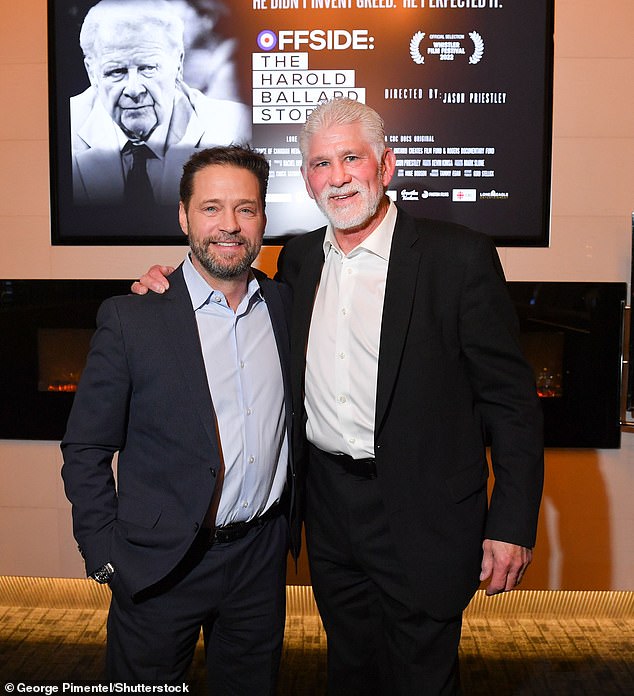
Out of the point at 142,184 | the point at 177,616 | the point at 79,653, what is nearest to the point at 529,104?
the point at 142,184

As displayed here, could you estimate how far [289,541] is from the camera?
208 centimetres

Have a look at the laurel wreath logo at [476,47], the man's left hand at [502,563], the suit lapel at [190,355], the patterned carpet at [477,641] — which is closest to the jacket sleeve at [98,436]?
A: the suit lapel at [190,355]

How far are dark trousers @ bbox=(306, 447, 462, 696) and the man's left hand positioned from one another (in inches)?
6.3

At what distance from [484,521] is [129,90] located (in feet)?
7.44

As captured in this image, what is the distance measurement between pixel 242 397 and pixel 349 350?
29 centimetres

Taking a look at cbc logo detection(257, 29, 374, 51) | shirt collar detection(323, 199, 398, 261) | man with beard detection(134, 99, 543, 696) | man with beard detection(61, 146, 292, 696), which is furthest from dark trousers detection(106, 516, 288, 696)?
cbc logo detection(257, 29, 374, 51)

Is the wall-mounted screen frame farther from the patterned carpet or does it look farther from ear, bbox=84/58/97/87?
the patterned carpet

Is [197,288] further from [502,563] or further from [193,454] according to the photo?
[502,563]

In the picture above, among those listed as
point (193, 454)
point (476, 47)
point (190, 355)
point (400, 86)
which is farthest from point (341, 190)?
point (476, 47)

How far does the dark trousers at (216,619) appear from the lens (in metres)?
1.86

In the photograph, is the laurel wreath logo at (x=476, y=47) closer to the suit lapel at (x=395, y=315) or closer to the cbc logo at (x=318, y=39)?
the cbc logo at (x=318, y=39)

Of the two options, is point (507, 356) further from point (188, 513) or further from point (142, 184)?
point (142, 184)

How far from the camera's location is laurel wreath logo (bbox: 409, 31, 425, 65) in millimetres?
3068

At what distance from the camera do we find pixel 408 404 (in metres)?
1.86
